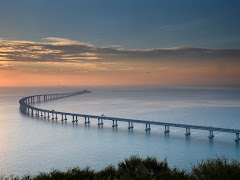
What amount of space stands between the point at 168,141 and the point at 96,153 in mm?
21340

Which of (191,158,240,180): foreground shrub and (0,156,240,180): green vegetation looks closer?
(191,158,240,180): foreground shrub

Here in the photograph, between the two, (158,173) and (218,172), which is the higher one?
(218,172)

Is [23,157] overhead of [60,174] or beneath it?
beneath

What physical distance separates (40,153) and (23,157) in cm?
373

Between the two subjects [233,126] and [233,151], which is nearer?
[233,151]

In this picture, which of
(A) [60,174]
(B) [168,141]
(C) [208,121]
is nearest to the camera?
(A) [60,174]

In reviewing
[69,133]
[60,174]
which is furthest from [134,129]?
[60,174]

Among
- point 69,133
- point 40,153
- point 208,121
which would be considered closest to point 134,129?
point 69,133

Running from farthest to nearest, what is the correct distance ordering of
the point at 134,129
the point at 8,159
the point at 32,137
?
the point at 134,129 < the point at 32,137 < the point at 8,159

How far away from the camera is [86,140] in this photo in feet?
229

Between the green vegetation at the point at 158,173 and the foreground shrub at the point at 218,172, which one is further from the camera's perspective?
the green vegetation at the point at 158,173

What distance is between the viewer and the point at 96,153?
55.1 m

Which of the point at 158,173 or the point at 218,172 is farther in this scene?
the point at 158,173

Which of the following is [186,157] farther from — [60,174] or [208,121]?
[208,121]
